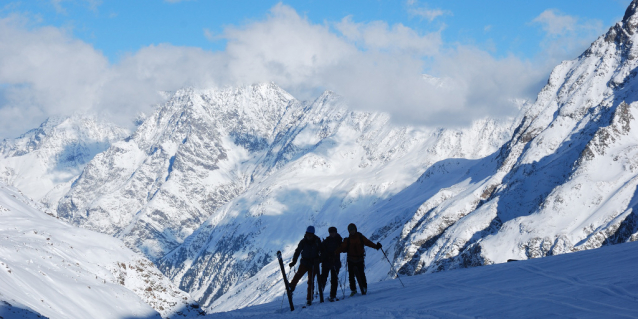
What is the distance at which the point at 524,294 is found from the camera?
17.4 metres

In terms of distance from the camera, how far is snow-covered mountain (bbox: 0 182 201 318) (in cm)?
2819

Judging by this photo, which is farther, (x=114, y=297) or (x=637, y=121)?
(x=637, y=121)

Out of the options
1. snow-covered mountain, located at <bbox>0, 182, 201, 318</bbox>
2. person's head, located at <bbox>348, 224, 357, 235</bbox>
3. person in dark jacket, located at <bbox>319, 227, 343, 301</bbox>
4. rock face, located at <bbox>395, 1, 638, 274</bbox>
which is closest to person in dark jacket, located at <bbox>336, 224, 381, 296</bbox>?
person's head, located at <bbox>348, 224, 357, 235</bbox>

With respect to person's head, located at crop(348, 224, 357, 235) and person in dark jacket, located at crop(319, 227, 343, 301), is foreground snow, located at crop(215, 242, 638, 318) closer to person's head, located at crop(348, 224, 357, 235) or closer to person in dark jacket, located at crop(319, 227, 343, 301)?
person in dark jacket, located at crop(319, 227, 343, 301)

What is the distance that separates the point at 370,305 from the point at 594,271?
7968mm

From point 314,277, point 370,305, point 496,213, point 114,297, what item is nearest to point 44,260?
point 114,297

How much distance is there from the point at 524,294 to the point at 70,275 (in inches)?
1203

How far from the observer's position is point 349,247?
22625 mm

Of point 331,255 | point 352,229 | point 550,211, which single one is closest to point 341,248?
point 331,255

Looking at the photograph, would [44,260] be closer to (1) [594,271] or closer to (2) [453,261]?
(1) [594,271]

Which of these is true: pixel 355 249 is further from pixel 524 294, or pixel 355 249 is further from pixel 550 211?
pixel 550 211

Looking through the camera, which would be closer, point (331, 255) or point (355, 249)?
point (355, 249)

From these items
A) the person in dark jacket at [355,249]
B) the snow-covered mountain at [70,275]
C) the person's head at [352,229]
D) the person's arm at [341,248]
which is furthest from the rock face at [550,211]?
the person's arm at [341,248]

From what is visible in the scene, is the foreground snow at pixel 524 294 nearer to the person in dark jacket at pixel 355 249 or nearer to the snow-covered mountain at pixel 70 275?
the person in dark jacket at pixel 355 249
